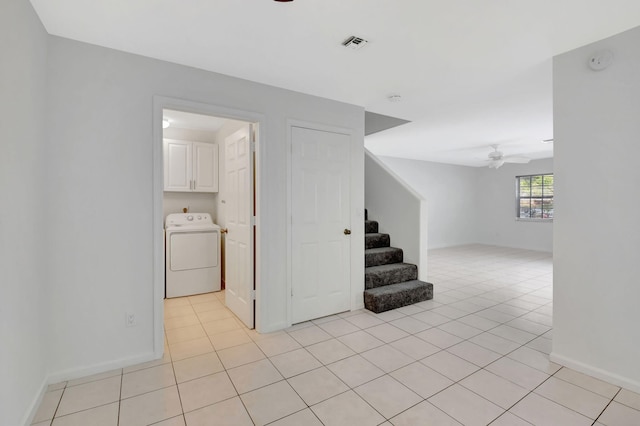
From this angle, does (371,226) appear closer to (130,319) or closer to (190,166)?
(190,166)

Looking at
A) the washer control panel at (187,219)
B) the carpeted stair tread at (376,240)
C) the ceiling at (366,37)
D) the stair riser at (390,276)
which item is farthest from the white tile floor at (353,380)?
the ceiling at (366,37)

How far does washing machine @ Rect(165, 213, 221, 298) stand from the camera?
4.06 m

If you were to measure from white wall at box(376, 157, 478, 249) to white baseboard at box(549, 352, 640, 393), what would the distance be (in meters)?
5.79

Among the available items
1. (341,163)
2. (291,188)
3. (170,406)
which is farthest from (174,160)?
(170,406)

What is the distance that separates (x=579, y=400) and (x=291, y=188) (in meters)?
2.78

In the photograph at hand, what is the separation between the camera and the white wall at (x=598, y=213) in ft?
6.70

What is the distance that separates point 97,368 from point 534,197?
995 cm

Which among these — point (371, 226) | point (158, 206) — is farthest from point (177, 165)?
point (371, 226)

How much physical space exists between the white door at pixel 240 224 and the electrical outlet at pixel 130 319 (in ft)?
3.38

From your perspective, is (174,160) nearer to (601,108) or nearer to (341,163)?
(341,163)

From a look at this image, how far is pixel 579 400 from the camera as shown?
194cm

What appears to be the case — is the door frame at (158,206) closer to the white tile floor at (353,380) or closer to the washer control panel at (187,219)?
the white tile floor at (353,380)

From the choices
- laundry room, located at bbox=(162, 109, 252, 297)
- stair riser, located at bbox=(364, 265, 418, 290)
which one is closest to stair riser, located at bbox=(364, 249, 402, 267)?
stair riser, located at bbox=(364, 265, 418, 290)

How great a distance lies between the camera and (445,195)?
866 cm
